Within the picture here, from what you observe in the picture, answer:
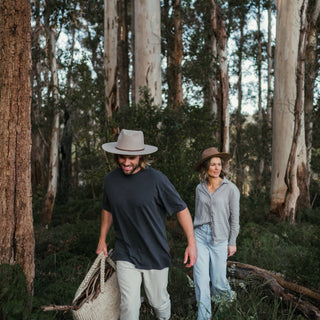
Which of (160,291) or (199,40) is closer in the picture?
(160,291)

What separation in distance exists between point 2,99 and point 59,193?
11558 mm

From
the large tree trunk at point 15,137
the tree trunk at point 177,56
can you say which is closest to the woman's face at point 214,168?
the large tree trunk at point 15,137

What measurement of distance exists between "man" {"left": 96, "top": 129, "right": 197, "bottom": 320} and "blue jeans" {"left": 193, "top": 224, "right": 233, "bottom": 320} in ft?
2.19

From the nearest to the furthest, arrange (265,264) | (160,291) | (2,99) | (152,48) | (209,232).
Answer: (160,291)
(2,99)
(209,232)
(265,264)
(152,48)

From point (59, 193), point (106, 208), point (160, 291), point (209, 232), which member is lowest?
point (59, 193)

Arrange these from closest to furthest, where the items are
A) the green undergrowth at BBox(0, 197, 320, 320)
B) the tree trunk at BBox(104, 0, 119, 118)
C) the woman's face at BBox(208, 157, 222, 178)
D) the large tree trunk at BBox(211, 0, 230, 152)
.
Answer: the green undergrowth at BBox(0, 197, 320, 320)
the woman's face at BBox(208, 157, 222, 178)
the large tree trunk at BBox(211, 0, 230, 152)
the tree trunk at BBox(104, 0, 119, 118)

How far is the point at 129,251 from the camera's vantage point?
3.14 metres

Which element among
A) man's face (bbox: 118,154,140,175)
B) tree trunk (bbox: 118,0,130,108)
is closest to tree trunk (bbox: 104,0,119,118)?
tree trunk (bbox: 118,0,130,108)

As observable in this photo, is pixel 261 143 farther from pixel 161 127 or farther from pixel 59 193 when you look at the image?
pixel 161 127

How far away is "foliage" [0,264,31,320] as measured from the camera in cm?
316

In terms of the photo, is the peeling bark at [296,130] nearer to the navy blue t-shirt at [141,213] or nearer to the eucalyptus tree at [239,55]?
the eucalyptus tree at [239,55]

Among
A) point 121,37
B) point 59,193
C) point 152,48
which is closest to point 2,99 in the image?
point 152,48

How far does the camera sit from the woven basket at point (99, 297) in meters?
2.96

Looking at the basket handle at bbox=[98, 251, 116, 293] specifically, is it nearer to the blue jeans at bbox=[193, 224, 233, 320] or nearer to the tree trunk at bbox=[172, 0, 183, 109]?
the blue jeans at bbox=[193, 224, 233, 320]
